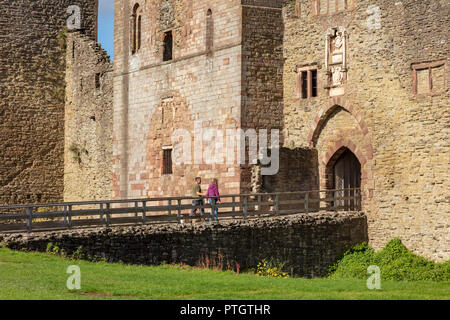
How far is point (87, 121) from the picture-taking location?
35.7 meters

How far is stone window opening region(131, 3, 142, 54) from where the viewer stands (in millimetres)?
31688

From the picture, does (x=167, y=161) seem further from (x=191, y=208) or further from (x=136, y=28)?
(x=191, y=208)

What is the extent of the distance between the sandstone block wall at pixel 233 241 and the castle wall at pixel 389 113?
4.25 ft

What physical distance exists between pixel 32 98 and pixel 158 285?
2346 cm

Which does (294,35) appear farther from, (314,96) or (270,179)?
(270,179)

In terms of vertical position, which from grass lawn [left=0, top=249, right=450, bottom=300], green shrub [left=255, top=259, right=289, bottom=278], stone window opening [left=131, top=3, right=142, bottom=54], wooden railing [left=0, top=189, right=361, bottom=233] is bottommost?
green shrub [left=255, top=259, right=289, bottom=278]

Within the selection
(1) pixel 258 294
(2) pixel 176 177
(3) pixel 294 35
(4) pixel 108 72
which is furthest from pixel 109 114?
(1) pixel 258 294

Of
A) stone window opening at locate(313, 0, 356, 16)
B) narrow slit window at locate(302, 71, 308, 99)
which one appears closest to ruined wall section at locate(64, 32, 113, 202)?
narrow slit window at locate(302, 71, 308, 99)

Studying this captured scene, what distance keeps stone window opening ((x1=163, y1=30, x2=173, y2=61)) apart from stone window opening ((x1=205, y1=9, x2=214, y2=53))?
2673 mm

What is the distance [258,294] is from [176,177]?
15.1 metres

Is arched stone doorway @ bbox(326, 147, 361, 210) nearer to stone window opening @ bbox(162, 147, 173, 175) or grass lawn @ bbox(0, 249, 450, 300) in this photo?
stone window opening @ bbox(162, 147, 173, 175)

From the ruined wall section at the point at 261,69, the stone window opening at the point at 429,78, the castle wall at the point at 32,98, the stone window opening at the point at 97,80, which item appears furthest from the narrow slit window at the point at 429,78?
the castle wall at the point at 32,98

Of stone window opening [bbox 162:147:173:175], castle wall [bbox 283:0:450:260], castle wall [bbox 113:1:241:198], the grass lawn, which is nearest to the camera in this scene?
the grass lawn

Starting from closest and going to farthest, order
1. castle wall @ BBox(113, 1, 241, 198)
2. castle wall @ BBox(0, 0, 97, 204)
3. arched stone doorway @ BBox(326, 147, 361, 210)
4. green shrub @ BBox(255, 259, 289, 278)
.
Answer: green shrub @ BBox(255, 259, 289, 278) → arched stone doorway @ BBox(326, 147, 361, 210) → castle wall @ BBox(113, 1, 241, 198) → castle wall @ BBox(0, 0, 97, 204)
